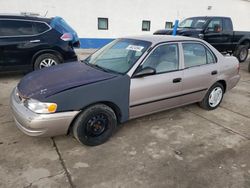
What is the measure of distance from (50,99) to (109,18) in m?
11.4

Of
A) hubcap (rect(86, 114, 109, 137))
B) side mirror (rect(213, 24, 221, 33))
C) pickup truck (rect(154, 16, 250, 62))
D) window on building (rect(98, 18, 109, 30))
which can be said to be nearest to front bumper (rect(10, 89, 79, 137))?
hubcap (rect(86, 114, 109, 137))

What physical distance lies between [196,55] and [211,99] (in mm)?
1050

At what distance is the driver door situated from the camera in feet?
→ 11.5

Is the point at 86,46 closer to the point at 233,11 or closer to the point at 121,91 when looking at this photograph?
the point at 121,91

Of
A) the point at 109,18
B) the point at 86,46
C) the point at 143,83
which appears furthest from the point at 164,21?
the point at 143,83

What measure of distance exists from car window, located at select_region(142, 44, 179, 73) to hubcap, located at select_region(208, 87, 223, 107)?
50.4 inches

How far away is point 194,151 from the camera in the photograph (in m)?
3.32

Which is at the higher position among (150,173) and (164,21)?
(164,21)

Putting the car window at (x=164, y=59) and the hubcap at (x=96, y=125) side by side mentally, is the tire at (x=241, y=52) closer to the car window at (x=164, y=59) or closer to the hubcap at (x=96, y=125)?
the car window at (x=164, y=59)

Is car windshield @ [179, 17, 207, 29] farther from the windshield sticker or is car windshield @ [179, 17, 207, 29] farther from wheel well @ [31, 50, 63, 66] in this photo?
the windshield sticker

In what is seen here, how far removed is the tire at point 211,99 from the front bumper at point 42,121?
2.82 metres

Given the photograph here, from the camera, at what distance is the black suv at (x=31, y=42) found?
5.96m

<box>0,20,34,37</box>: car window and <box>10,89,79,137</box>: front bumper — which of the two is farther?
<box>0,20,34,37</box>: car window

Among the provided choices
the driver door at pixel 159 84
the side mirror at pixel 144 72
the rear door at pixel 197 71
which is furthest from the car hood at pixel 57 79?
the rear door at pixel 197 71
